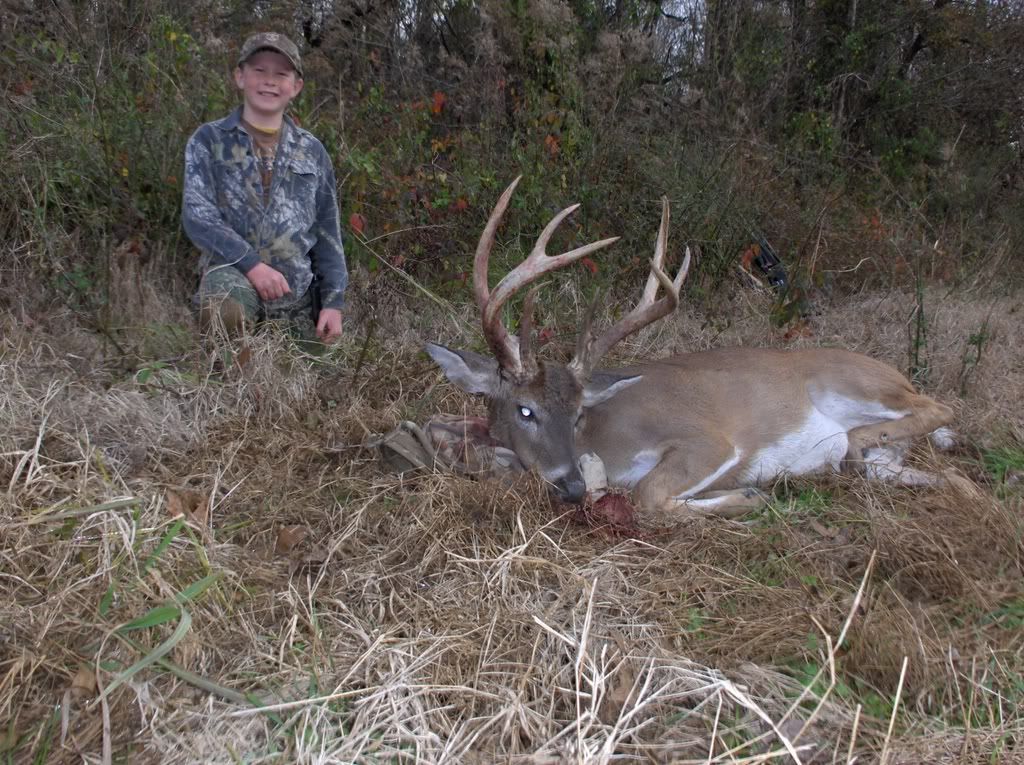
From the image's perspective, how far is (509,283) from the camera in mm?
3688

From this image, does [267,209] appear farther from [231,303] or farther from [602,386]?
[602,386]

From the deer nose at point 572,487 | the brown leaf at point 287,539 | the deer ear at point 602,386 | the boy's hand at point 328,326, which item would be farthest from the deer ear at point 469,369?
the brown leaf at point 287,539

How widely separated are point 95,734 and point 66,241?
11.0 ft

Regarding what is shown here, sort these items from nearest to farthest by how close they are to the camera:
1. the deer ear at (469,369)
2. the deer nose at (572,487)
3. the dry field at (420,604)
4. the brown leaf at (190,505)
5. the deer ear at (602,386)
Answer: the dry field at (420,604), the brown leaf at (190,505), the deer nose at (572,487), the deer ear at (469,369), the deer ear at (602,386)

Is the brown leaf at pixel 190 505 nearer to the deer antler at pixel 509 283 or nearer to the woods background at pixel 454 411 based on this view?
the woods background at pixel 454 411

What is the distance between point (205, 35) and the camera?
6.70 metres

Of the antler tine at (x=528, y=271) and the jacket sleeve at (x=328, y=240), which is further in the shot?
the jacket sleeve at (x=328, y=240)

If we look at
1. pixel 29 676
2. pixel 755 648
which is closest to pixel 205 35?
pixel 29 676

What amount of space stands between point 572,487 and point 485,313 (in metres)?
0.85

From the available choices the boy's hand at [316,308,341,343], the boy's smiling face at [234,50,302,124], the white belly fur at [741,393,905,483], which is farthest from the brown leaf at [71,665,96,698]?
the boy's smiling face at [234,50,302,124]

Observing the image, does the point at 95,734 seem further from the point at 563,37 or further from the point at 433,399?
the point at 563,37

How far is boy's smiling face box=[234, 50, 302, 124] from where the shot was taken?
15.1 ft

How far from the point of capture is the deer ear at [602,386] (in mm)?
4137

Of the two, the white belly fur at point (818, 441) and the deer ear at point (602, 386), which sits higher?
the deer ear at point (602, 386)
